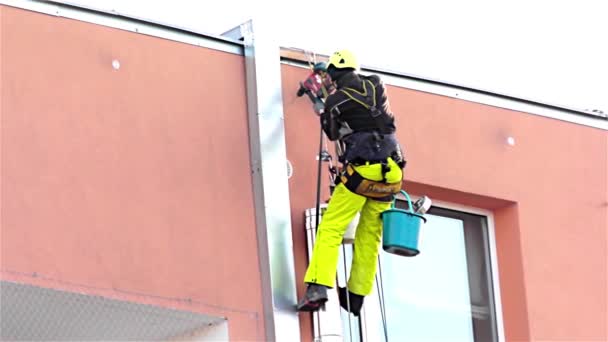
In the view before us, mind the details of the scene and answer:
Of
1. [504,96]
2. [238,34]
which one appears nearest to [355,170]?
[238,34]

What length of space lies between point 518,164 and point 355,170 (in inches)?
80.3

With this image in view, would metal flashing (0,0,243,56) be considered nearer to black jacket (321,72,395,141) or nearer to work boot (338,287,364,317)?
black jacket (321,72,395,141)

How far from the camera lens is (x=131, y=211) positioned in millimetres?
10031

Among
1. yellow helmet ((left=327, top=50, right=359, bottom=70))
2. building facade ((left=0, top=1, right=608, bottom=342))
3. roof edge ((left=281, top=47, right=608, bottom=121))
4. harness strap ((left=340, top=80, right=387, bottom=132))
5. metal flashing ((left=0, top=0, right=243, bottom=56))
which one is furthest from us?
roof edge ((left=281, top=47, right=608, bottom=121))

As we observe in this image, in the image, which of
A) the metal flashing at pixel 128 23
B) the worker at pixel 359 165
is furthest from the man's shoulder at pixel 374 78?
the metal flashing at pixel 128 23

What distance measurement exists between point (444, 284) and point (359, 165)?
1.76 m

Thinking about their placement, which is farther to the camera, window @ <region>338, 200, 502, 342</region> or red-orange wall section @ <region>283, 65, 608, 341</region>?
red-orange wall section @ <region>283, 65, 608, 341</region>

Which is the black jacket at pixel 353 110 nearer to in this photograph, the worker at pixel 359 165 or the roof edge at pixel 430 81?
the worker at pixel 359 165

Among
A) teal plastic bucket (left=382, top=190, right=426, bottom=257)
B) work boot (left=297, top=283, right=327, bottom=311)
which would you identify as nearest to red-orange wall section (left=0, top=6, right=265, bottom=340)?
work boot (left=297, top=283, right=327, bottom=311)

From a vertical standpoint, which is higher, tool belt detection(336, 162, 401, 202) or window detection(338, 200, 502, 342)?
tool belt detection(336, 162, 401, 202)

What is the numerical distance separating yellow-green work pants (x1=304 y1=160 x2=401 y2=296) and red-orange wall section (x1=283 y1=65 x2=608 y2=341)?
3.28 ft

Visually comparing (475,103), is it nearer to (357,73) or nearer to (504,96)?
(504,96)

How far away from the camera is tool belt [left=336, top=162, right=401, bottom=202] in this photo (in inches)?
408

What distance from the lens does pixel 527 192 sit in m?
12.0
